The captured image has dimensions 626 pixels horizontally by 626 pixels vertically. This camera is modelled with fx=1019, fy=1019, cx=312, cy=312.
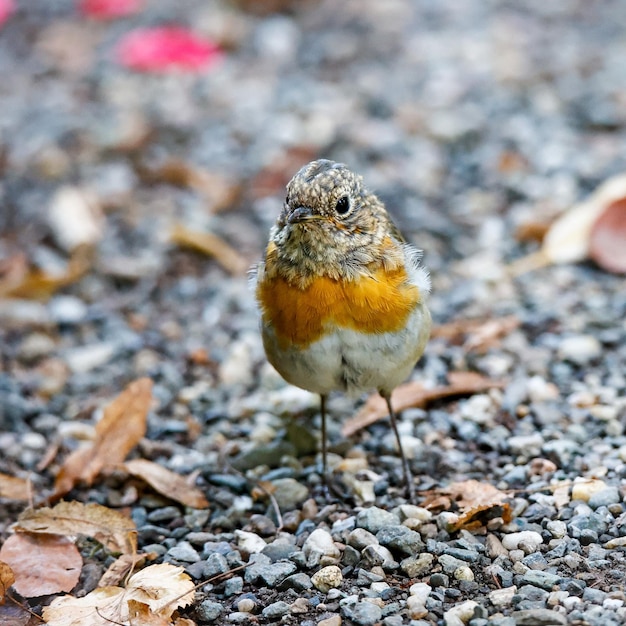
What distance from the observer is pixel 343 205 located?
3820 millimetres

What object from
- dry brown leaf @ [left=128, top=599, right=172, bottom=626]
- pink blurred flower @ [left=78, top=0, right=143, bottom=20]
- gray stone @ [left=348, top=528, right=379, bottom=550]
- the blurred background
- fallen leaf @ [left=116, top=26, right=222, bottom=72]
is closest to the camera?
dry brown leaf @ [left=128, top=599, right=172, bottom=626]

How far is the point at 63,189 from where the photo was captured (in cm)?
672

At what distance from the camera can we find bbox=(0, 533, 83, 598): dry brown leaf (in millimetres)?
3500

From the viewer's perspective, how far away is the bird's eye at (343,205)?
379 centimetres

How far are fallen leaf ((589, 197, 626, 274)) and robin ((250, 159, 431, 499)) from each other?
2083 mm

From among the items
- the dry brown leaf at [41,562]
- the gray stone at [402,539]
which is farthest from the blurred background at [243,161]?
the gray stone at [402,539]

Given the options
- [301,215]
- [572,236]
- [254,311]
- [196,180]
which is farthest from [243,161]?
[301,215]

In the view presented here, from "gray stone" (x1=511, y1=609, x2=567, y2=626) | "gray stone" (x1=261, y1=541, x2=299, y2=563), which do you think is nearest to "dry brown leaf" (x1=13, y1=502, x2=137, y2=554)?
"gray stone" (x1=261, y1=541, x2=299, y2=563)

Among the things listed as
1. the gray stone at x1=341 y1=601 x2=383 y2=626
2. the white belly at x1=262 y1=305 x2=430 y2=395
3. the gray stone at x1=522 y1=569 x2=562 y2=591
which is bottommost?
the gray stone at x1=341 y1=601 x2=383 y2=626

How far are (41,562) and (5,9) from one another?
21.1 ft

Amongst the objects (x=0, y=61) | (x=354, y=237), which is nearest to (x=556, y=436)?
(x=354, y=237)

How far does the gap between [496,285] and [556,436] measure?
1.60 metres

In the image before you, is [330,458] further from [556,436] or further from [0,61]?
[0,61]

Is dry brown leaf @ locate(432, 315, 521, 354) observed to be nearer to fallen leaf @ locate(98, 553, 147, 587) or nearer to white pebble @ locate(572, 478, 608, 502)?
white pebble @ locate(572, 478, 608, 502)
